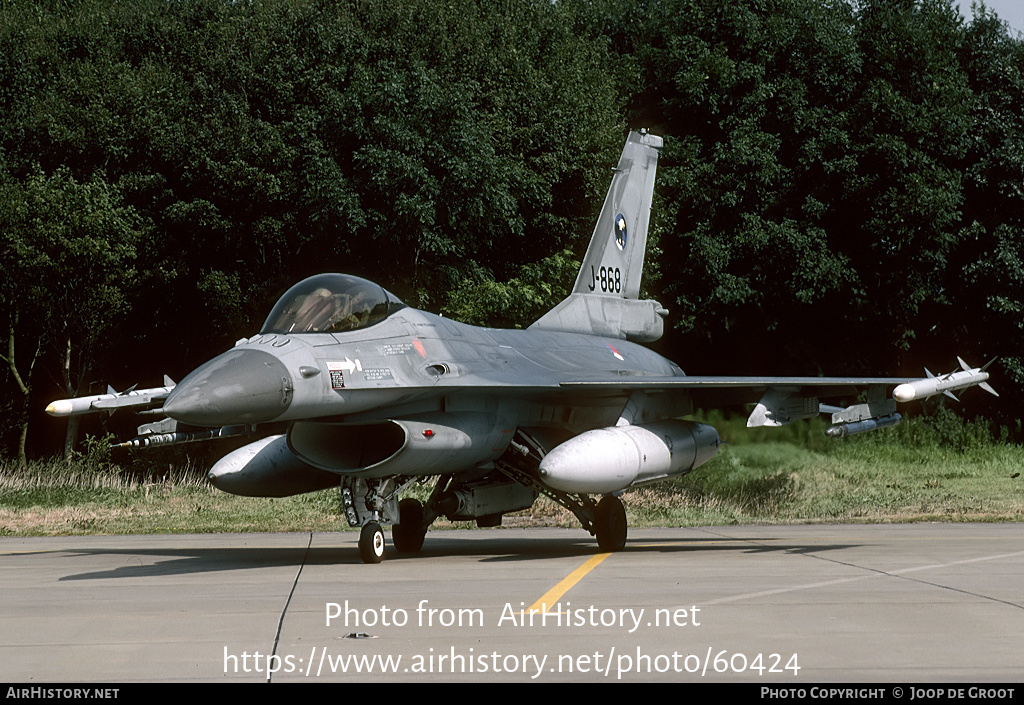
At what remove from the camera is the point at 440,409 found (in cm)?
1332

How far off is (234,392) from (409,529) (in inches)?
167

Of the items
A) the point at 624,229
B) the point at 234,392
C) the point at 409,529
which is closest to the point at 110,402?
the point at 409,529

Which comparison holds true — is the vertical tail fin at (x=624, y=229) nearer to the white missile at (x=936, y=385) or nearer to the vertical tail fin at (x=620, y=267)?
the vertical tail fin at (x=620, y=267)

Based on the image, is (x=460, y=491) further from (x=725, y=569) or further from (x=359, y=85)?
(x=359, y=85)

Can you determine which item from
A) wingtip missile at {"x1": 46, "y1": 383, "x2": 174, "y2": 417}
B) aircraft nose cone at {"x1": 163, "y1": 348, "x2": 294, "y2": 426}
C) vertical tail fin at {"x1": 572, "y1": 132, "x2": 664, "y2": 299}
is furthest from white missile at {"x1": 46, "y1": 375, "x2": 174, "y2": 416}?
vertical tail fin at {"x1": 572, "y1": 132, "x2": 664, "y2": 299}

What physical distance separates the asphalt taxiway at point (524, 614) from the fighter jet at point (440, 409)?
828 millimetres

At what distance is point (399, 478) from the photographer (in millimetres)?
13023

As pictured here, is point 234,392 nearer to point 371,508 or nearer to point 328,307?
point 328,307

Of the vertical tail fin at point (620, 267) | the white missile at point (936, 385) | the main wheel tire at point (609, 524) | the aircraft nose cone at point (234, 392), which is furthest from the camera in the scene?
the vertical tail fin at point (620, 267)

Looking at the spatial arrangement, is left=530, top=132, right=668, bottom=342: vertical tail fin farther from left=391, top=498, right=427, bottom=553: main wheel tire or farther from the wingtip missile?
the wingtip missile

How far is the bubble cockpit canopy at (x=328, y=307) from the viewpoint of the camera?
1205cm

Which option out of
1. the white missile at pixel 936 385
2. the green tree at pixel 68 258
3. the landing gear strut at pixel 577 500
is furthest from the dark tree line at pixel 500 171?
the white missile at pixel 936 385

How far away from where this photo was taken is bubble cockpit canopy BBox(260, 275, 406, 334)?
39.5 feet
